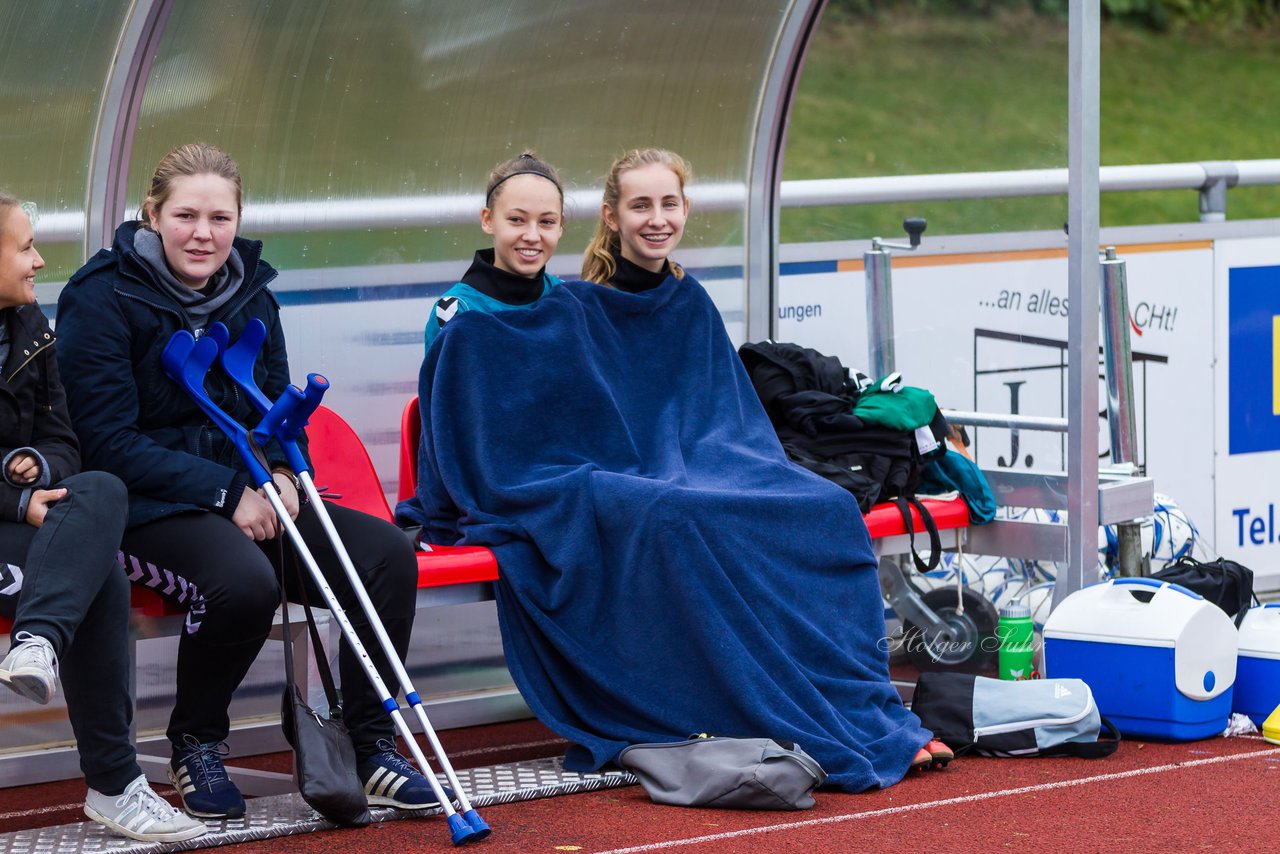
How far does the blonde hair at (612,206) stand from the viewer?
538 centimetres

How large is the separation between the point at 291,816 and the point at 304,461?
801mm

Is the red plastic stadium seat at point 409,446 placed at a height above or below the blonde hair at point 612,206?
below

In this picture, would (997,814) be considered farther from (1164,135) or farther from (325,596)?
(1164,135)

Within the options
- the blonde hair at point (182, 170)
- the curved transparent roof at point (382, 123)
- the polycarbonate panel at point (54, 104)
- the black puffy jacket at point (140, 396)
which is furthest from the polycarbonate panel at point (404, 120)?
the black puffy jacket at point (140, 396)

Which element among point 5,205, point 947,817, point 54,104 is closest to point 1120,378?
point 947,817

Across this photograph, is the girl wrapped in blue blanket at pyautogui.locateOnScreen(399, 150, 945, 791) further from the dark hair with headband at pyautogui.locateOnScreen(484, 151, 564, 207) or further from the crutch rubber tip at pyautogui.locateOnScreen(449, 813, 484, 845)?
the crutch rubber tip at pyautogui.locateOnScreen(449, 813, 484, 845)

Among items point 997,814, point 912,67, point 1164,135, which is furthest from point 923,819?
point 1164,135

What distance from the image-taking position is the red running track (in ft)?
13.4

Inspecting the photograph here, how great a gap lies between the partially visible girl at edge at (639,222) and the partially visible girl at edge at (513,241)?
0.20 meters

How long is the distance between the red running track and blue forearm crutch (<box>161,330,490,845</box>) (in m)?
0.15

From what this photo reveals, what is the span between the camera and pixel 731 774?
4.31 metres

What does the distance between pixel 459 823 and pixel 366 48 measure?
248 centimetres

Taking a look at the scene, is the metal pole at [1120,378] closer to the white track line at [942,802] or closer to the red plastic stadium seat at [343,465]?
the white track line at [942,802]

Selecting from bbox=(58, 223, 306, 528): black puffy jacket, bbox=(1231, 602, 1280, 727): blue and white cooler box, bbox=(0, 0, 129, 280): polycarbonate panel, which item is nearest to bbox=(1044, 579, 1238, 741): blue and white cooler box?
bbox=(1231, 602, 1280, 727): blue and white cooler box
